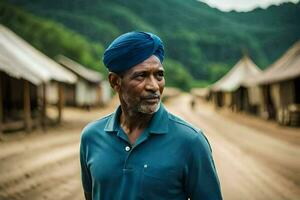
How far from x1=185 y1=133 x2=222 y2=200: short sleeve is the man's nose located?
0.36 meters

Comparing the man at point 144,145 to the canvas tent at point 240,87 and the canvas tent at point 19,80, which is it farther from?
the canvas tent at point 240,87

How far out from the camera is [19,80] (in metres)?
20.5

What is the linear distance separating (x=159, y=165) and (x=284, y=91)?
22.8 m

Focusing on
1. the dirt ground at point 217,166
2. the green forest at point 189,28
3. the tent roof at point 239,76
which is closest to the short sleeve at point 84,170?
the dirt ground at point 217,166

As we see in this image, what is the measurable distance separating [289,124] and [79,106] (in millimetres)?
20482

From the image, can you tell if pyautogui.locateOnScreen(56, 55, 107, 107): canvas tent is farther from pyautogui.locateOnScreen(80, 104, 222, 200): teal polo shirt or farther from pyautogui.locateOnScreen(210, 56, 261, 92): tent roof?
pyautogui.locateOnScreen(80, 104, 222, 200): teal polo shirt

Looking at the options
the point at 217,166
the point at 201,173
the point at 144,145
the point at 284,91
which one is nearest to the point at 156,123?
the point at 144,145

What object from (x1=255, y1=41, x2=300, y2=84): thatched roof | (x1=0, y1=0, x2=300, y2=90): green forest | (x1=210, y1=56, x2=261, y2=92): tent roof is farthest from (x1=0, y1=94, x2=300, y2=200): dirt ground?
(x1=0, y1=0, x2=300, y2=90): green forest

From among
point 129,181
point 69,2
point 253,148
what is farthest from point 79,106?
point 69,2

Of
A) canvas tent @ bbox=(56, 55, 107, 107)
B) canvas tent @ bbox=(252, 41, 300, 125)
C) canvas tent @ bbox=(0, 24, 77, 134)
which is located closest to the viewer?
canvas tent @ bbox=(0, 24, 77, 134)

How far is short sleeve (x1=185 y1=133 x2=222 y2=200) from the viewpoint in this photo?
2053mm

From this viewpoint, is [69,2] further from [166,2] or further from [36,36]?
[36,36]

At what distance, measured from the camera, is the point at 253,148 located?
1352 cm

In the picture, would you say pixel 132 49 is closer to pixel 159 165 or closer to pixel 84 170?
pixel 159 165
